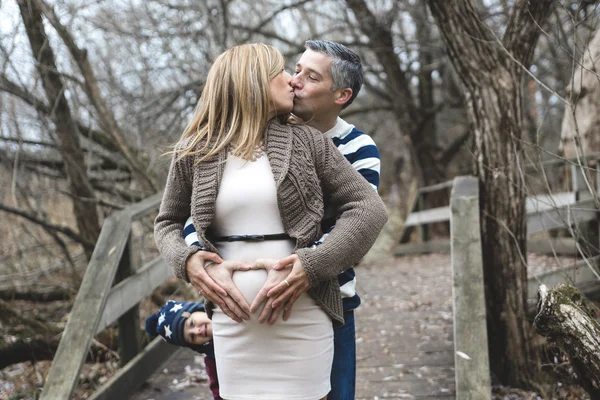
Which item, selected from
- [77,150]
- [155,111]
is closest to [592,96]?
[155,111]

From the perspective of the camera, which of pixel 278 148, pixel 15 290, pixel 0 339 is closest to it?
pixel 278 148

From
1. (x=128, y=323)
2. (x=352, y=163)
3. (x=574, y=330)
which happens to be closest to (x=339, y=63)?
(x=352, y=163)

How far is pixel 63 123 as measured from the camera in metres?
4.82

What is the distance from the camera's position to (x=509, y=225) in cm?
350

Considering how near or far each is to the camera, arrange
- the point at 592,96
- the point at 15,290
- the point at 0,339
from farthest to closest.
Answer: the point at 592,96 < the point at 15,290 < the point at 0,339

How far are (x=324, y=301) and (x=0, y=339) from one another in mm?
3022

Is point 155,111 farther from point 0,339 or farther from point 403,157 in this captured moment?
point 403,157

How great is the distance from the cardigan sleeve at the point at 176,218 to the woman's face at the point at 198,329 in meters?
0.41

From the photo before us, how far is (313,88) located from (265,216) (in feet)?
1.99

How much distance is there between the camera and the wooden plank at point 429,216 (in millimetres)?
8889

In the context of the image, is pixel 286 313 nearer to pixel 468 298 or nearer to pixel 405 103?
pixel 468 298

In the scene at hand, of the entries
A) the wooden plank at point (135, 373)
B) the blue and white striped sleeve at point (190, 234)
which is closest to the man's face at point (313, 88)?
the blue and white striped sleeve at point (190, 234)

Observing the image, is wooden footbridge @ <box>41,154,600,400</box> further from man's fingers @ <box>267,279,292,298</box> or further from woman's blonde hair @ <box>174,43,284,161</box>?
woman's blonde hair @ <box>174,43,284,161</box>

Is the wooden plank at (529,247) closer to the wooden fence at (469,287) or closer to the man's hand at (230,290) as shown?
the wooden fence at (469,287)
